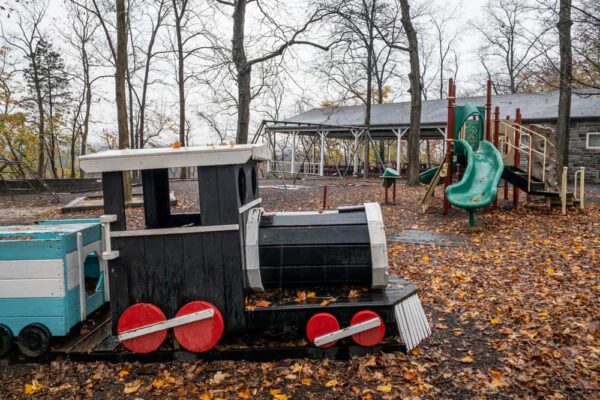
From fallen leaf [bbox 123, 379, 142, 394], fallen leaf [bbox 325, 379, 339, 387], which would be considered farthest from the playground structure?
fallen leaf [bbox 123, 379, 142, 394]

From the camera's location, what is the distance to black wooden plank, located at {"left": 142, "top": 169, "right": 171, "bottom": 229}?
4441 mm

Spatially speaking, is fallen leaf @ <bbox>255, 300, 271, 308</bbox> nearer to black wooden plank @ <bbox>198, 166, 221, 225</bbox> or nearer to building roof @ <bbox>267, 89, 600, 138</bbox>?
black wooden plank @ <bbox>198, 166, 221, 225</bbox>

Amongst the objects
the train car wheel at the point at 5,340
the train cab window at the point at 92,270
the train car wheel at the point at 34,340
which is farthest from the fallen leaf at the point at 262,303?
the train cab window at the point at 92,270

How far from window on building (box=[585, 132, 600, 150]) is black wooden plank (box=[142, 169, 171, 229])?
21.1 metres

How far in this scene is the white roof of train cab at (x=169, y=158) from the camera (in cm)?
354

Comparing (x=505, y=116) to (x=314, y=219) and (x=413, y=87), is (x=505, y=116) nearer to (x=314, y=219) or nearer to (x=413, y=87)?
(x=413, y=87)

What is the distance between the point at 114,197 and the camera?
3.63 meters

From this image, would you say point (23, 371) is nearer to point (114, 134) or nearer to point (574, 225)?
point (574, 225)

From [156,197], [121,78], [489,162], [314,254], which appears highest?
[121,78]

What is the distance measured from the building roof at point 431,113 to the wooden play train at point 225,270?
14067 mm

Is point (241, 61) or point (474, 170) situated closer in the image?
point (474, 170)

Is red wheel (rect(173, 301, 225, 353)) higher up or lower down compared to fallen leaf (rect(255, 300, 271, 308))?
lower down

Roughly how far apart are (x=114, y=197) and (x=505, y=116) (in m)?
Result: 21.9

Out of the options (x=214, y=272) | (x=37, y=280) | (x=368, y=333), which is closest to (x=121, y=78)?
(x=37, y=280)
